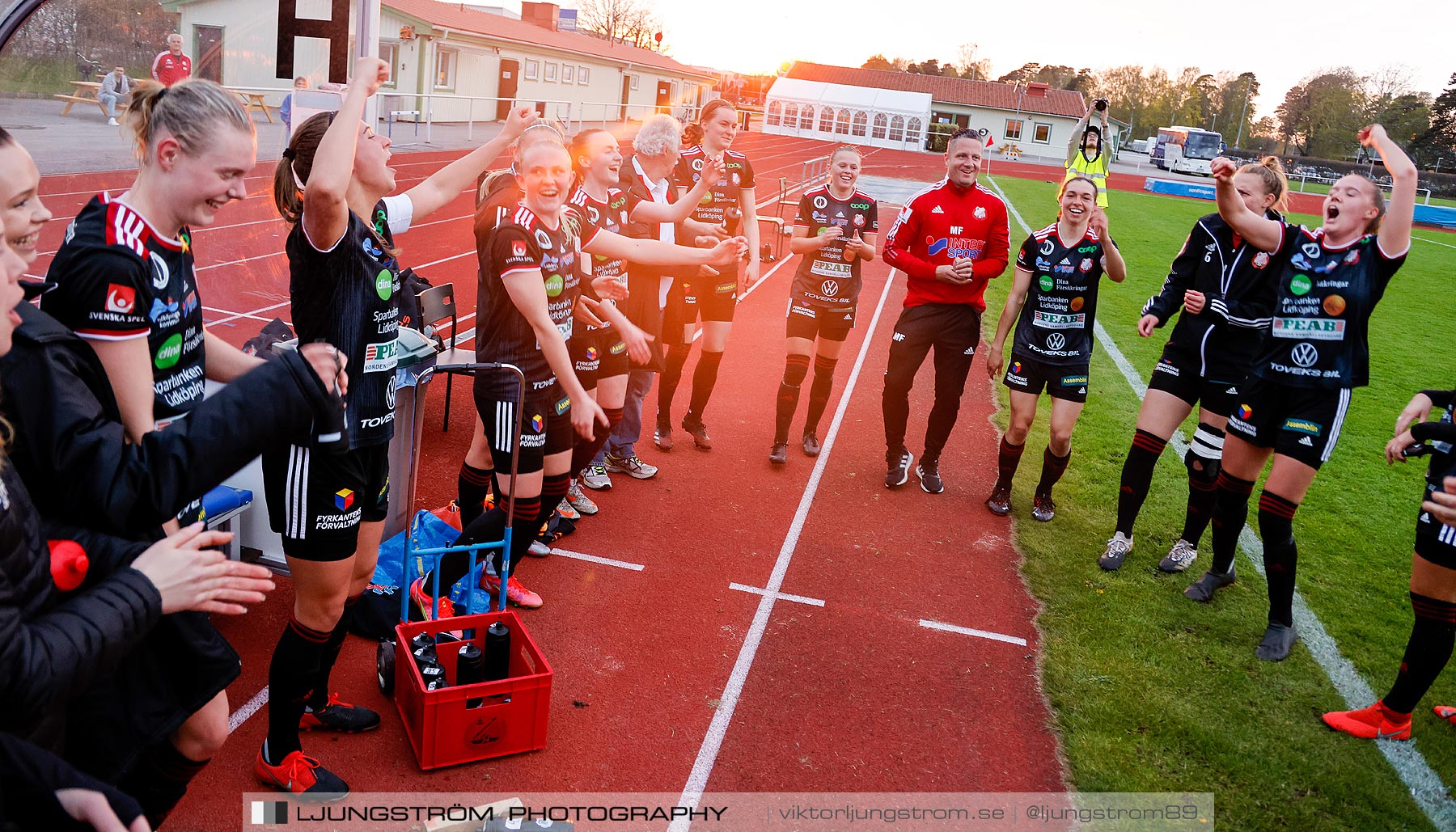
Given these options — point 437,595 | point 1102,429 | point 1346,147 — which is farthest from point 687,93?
point 437,595

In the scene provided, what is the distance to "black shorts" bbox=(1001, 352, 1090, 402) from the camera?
600 cm

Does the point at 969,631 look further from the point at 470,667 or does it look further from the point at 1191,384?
the point at 470,667

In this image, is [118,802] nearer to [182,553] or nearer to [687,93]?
[182,553]

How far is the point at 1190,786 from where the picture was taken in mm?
3773

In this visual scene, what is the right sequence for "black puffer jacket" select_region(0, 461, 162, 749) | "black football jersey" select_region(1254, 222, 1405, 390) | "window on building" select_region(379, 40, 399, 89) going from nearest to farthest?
"black puffer jacket" select_region(0, 461, 162, 749), "black football jersey" select_region(1254, 222, 1405, 390), "window on building" select_region(379, 40, 399, 89)

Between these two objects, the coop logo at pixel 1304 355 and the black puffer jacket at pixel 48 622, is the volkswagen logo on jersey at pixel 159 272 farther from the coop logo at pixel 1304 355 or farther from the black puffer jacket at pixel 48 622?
the coop logo at pixel 1304 355

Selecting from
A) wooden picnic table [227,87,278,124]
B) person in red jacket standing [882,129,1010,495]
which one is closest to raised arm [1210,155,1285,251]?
person in red jacket standing [882,129,1010,495]

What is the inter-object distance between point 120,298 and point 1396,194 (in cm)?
477

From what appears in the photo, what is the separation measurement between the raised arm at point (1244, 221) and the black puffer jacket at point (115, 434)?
4.41m

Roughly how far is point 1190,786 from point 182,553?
11.9 ft

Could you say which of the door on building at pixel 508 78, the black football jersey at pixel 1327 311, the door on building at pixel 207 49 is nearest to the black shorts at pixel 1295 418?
the black football jersey at pixel 1327 311

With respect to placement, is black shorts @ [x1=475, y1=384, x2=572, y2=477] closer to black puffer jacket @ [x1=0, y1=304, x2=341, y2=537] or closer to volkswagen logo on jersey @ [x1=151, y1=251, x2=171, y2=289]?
volkswagen logo on jersey @ [x1=151, y1=251, x2=171, y2=289]

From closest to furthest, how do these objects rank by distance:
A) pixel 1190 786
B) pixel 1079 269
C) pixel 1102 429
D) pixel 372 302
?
1. pixel 372 302
2. pixel 1190 786
3. pixel 1079 269
4. pixel 1102 429

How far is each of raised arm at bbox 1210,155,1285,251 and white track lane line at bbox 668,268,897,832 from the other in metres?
2.91
